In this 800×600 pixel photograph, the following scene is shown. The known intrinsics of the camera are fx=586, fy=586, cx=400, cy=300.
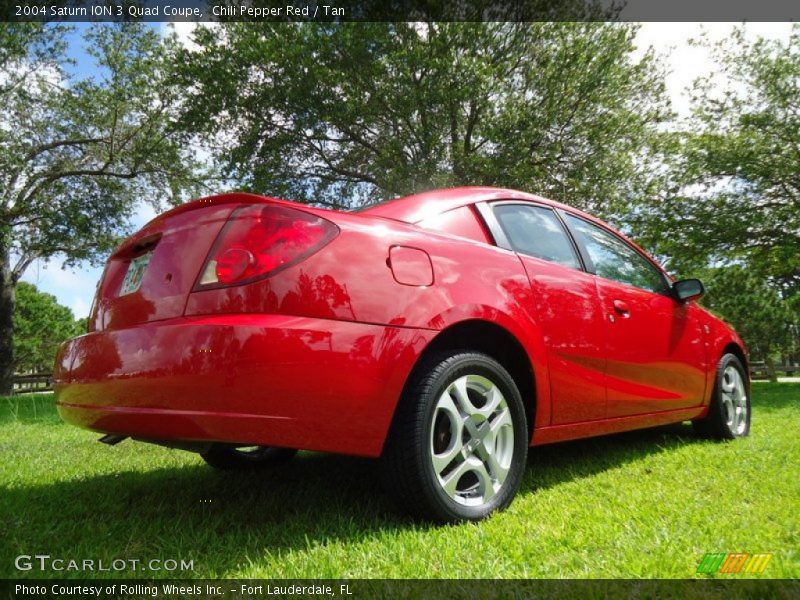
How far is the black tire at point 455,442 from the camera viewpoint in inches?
89.4

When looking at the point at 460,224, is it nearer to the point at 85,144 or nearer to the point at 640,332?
the point at 640,332

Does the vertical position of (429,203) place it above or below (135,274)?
above

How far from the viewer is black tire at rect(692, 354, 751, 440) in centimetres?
443

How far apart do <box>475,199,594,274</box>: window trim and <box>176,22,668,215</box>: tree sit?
1006cm

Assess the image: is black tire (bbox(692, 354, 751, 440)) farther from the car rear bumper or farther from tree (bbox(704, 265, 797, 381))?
tree (bbox(704, 265, 797, 381))

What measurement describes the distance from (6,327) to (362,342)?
66.0ft

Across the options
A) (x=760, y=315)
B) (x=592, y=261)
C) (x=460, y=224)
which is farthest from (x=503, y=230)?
(x=760, y=315)

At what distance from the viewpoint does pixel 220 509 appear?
275cm

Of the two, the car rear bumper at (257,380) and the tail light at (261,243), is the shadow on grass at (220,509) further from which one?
the tail light at (261,243)

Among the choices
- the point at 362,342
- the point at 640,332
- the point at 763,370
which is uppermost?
the point at 362,342

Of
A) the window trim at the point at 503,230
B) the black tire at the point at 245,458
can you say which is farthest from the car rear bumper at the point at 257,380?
the black tire at the point at 245,458

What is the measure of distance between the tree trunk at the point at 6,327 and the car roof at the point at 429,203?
19.0 metres

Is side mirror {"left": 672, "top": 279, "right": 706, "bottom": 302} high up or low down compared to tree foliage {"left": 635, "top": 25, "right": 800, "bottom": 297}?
down

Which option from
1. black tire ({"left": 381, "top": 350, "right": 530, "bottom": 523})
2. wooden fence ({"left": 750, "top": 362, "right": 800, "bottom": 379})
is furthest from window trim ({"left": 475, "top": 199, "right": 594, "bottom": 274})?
wooden fence ({"left": 750, "top": 362, "right": 800, "bottom": 379})
